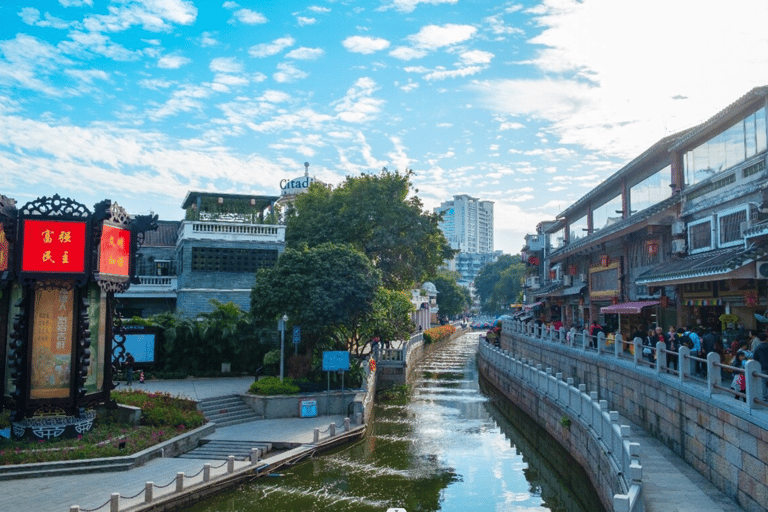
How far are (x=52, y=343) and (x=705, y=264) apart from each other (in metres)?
19.7

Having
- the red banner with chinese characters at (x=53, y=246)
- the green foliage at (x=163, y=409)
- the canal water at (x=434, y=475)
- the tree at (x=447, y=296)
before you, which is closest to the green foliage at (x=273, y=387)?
the green foliage at (x=163, y=409)

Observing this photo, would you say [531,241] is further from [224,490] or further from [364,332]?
[224,490]

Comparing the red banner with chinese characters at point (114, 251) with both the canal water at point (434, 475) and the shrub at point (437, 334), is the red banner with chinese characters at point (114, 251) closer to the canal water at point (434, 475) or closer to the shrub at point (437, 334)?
the canal water at point (434, 475)

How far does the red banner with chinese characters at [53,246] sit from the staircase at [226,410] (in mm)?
6818

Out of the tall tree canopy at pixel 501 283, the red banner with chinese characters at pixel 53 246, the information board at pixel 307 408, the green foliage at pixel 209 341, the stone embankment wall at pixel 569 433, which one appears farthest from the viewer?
the tall tree canopy at pixel 501 283

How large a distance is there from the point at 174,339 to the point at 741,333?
2220cm

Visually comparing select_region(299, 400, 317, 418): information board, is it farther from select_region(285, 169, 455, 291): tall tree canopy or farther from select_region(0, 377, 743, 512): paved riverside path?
select_region(285, 169, 455, 291): tall tree canopy

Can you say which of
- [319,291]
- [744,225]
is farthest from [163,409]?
[744,225]

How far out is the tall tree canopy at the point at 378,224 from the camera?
38.2 metres

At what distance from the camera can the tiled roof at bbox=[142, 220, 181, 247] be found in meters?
40.2

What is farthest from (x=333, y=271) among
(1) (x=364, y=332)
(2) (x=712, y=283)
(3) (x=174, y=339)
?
(2) (x=712, y=283)

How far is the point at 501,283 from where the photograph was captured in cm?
11331

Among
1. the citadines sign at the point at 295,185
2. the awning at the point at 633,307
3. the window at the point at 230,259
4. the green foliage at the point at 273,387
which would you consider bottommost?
the green foliage at the point at 273,387

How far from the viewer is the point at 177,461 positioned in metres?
16.7
